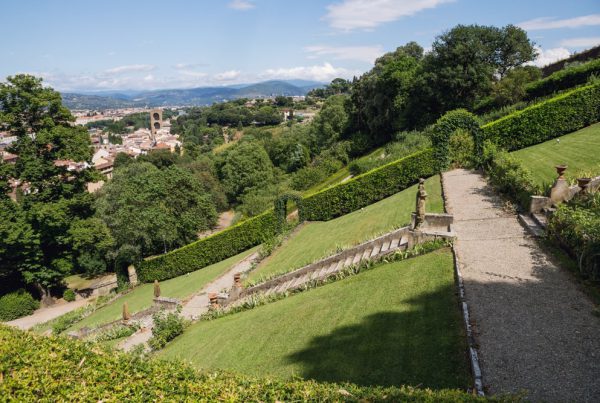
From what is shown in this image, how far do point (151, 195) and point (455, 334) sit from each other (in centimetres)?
2717

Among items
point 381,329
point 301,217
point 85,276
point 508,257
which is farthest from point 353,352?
point 85,276

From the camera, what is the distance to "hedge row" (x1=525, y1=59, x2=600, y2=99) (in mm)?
25422

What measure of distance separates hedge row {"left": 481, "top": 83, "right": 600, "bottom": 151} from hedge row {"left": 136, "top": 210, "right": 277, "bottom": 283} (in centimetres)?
1483

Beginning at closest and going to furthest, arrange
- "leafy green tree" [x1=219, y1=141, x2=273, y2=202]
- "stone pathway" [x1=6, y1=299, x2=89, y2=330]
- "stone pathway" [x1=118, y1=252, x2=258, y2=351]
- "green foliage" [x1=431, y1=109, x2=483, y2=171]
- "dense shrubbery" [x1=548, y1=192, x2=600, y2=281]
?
"dense shrubbery" [x1=548, y1=192, x2=600, y2=281] → "stone pathway" [x1=118, y1=252, x2=258, y2=351] → "green foliage" [x1=431, y1=109, x2=483, y2=171] → "stone pathway" [x1=6, y1=299, x2=89, y2=330] → "leafy green tree" [x1=219, y1=141, x2=273, y2=202]

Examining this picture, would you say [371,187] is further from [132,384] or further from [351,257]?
[132,384]

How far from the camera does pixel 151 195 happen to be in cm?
2997

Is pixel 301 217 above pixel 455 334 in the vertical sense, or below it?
below

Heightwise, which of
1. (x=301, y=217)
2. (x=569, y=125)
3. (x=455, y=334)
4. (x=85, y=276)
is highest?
(x=569, y=125)

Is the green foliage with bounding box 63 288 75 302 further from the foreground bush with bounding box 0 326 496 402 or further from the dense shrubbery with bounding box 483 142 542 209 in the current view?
the dense shrubbery with bounding box 483 142 542 209

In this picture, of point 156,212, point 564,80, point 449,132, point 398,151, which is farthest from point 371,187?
point 564,80

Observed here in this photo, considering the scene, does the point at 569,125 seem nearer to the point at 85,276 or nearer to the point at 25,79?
the point at 25,79

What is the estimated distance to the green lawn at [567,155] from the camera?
49.8ft

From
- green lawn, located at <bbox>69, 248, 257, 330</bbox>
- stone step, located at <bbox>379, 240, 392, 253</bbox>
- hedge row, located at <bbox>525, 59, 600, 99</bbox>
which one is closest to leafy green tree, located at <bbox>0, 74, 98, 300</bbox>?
green lawn, located at <bbox>69, 248, 257, 330</bbox>

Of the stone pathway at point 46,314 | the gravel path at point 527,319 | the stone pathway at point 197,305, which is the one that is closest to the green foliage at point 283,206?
the stone pathway at point 197,305
